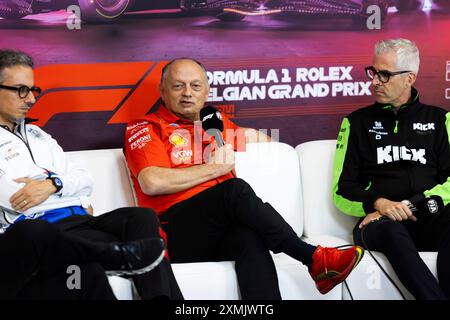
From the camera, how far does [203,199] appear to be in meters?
3.12

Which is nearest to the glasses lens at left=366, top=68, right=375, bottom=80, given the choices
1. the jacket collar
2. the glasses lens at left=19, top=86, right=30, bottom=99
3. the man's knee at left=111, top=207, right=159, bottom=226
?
the jacket collar

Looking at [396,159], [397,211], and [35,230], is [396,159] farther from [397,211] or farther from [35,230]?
[35,230]

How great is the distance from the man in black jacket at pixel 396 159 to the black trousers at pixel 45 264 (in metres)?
1.22

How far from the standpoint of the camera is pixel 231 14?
12.9 feet

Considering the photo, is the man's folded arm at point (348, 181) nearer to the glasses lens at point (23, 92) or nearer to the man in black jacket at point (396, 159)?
the man in black jacket at point (396, 159)

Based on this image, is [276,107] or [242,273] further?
[276,107]

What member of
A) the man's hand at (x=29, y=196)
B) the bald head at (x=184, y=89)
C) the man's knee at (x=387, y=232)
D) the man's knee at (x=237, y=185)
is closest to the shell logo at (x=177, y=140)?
the bald head at (x=184, y=89)

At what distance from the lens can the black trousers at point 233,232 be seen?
2924 millimetres

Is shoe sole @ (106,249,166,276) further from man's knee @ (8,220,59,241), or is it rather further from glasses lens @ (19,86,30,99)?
glasses lens @ (19,86,30,99)

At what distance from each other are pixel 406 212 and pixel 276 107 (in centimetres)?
106

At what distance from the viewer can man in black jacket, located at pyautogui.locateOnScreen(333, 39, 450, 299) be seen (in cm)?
332

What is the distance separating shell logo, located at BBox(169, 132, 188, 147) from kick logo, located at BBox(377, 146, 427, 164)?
2.91ft

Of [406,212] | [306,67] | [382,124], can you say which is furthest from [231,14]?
[406,212]
